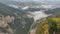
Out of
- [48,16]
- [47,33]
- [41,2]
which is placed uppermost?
[41,2]

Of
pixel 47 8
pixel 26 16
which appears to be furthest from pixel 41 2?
pixel 26 16

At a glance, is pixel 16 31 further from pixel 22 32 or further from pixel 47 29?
pixel 47 29

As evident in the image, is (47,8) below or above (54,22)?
above

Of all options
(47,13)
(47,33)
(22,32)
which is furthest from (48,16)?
(22,32)

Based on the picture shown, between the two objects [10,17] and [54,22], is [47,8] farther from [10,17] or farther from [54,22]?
[10,17]

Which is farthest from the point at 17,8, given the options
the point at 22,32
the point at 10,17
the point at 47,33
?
the point at 47,33

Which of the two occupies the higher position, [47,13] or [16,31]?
[47,13]

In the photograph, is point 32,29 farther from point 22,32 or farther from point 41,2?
point 41,2
